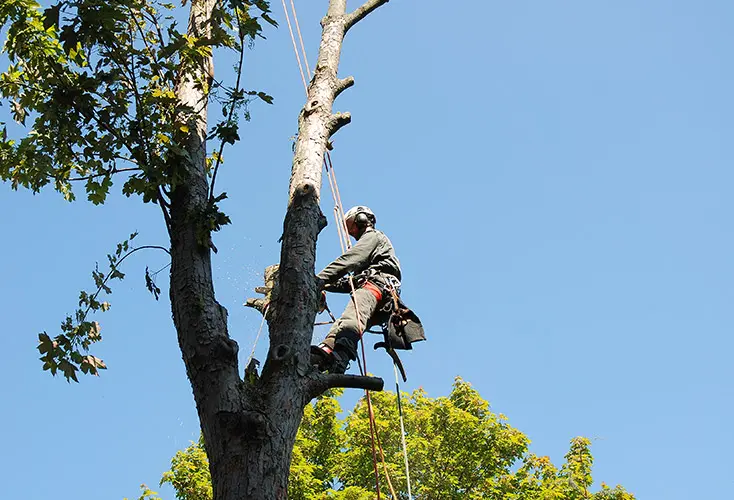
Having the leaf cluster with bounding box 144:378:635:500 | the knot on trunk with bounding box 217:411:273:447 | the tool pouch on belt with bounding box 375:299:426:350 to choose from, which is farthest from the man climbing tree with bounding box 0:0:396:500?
the leaf cluster with bounding box 144:378:635:500

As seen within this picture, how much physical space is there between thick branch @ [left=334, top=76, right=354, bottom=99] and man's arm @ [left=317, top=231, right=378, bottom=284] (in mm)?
1055

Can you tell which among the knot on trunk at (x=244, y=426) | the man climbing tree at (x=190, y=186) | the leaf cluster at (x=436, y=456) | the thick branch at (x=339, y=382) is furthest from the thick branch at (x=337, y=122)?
the leaf cluster at (x=436, y=456)

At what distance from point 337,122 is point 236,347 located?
7.16 ft

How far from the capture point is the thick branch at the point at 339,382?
12.6ft

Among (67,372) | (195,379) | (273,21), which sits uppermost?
(273,21)

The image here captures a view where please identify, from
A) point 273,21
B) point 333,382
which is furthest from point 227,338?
point 273,21

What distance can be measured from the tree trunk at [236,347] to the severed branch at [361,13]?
206 centimetres

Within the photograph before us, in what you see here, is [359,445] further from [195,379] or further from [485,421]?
[195,379]

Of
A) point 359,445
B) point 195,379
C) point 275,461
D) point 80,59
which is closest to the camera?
point 275,461

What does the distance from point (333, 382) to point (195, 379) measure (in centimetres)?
69

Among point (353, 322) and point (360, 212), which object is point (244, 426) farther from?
point (360, 212)

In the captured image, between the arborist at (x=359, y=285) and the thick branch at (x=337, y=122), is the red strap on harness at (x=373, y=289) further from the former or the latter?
the thick branch at (x=337, y=122)

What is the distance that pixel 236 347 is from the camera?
145 inches

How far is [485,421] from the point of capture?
45.6ft
